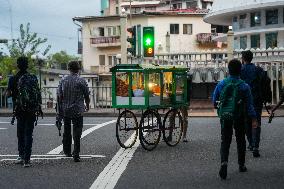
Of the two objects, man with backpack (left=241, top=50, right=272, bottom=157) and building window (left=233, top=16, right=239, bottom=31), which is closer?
man with backpack (left=241, top=50, right=272, bottom=157)

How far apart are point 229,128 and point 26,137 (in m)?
3.64

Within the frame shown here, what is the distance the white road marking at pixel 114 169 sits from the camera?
8.68m

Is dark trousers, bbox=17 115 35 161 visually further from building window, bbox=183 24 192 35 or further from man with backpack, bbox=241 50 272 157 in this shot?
building window, bbox=183 24 192 35

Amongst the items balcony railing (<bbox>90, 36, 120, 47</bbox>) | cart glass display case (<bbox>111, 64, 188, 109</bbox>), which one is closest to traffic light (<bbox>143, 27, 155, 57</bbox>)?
cart glass display case (<bbox>111, 64, 188, 109</bbox>)

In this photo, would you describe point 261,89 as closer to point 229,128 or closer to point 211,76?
point 229,128

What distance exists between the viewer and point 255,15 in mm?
49469

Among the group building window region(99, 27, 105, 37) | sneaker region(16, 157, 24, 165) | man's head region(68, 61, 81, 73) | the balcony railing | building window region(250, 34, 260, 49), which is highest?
building window region(99, 27, 105, 37)

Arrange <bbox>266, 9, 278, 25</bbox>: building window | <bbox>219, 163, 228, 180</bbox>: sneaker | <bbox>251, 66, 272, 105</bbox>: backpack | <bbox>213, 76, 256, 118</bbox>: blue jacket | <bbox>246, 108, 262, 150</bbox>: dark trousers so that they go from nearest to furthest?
<bbox>219, 163, 228, 180</bbox>: sneaker → <bbox>213, 76, 256, 118</bbox>: blue jacket → <bbox>246, 108, 262, 150</bbox>: dark trousers → <bbox>251, 66, 272, 105</bbox>: backpack → <bbox>266, 9, 278, 25</bbox>: building window

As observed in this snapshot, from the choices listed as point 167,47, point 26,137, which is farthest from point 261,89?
point 167,47

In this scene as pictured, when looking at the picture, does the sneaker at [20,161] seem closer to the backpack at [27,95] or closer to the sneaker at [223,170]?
the backpack at [27,95]

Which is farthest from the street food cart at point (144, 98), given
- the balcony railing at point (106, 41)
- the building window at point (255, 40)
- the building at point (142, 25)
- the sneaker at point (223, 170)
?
the balcony railing at point (106, 41)

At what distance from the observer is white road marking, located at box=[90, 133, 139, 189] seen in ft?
28.5

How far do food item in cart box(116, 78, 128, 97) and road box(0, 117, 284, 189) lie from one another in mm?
1207

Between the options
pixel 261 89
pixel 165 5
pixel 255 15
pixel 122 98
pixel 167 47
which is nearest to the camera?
pixel 261 89
